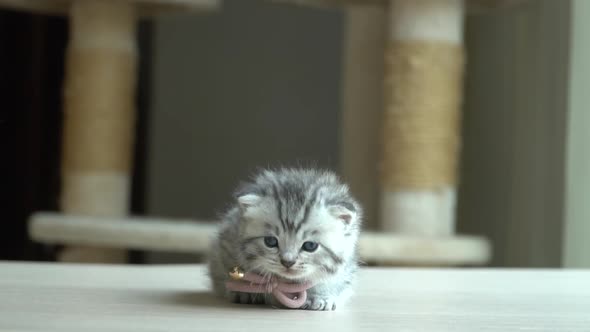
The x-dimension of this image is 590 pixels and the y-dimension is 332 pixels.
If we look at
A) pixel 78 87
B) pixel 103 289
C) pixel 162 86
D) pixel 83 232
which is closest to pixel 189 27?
pixel 162 86

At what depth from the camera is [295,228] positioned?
2.05 feet

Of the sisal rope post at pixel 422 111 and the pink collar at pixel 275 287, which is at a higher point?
the sisal rope post at pixel 422 111

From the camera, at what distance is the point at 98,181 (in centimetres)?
162

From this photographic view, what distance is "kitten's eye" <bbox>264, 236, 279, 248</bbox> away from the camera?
0.63m

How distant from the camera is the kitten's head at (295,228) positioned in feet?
2.06

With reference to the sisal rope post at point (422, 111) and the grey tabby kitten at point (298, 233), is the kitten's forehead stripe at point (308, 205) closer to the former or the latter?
the grey tabby kitten at point (298, 233)

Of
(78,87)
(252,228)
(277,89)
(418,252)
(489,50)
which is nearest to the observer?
(252,228)

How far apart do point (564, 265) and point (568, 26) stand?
1.44 feet

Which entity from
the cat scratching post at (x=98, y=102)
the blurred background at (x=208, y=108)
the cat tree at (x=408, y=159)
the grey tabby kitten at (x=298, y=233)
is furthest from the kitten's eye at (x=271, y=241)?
the blurred background at (x=208, y=108)

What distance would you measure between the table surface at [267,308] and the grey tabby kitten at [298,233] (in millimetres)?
28

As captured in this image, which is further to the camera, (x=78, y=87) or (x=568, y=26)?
(x=78, y=87)

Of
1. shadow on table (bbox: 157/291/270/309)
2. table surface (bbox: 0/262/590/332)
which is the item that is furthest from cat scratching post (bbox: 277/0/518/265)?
shadow on table (bbox: 157/291/270/309)

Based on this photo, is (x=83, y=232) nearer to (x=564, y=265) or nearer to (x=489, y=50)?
(x=564, y=265)

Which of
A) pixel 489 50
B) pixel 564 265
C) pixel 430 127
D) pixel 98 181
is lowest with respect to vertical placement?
pixel 564 265
